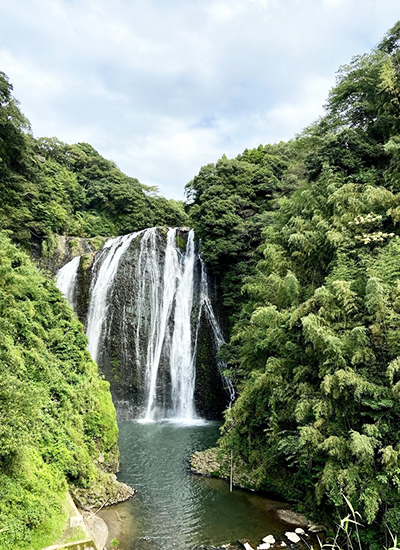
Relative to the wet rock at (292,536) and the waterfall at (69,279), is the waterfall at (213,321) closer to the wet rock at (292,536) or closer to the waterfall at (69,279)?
the waterfall at (69,279)

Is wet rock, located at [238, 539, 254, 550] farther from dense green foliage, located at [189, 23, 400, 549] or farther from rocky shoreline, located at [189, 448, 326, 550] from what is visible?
dense green foliage, located at [189, 23, 400, 549]

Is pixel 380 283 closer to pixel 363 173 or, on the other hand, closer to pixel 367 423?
pixel 367 423

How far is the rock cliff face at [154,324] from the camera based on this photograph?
16969 mm

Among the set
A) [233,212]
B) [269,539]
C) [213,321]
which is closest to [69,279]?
[213,321]

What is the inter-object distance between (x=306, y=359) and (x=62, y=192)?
2287 centimetres

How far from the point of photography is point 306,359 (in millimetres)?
7770

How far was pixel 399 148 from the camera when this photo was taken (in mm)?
9758

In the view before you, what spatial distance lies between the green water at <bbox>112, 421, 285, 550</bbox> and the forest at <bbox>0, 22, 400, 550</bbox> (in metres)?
0.85

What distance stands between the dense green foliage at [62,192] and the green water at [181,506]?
41.7 ft

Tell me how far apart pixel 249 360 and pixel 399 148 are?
6991 mm

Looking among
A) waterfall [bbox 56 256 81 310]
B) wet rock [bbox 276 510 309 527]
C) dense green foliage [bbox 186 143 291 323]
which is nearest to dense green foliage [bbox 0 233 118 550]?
wet rock [bbox 276 510 309 527]

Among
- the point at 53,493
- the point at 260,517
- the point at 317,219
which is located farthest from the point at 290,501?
the point at 317,219

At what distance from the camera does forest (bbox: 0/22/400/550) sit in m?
5.46

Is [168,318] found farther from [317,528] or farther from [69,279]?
[317,528]
